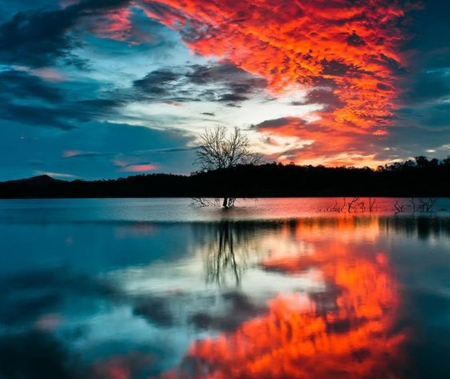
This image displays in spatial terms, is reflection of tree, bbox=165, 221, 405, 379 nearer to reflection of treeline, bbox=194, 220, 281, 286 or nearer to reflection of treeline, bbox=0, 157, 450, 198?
reflection of treeline, bbox=194, 220, 281, 286

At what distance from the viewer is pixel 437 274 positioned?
1084 centimetres

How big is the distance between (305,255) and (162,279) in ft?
17.9

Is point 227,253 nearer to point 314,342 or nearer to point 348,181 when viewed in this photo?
point 314,342

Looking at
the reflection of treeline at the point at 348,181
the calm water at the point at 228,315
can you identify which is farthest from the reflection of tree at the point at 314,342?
the reflection of treeline at the point at 348,181

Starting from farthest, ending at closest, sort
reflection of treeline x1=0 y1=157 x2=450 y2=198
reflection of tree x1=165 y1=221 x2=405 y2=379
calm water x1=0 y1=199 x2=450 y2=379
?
reflection of treeline x1=0 y1=157 x2=450 y2=198, calm water x1=0 y1=199 x2=450 y2=379, reflection of tree x1=165 y1=221 x2=405 y2=379

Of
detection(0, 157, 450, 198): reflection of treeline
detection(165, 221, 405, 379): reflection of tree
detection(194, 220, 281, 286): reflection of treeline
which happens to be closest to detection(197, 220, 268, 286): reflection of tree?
detection(194, 220, 281, 286): reflection of treeline

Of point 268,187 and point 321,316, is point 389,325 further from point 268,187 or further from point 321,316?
point 268,187

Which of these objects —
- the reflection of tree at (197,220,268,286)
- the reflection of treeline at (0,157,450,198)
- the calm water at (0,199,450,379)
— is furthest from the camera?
the reflection of treeline at (0,157,450,198)

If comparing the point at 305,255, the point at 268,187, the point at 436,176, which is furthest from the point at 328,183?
the point at 305,255

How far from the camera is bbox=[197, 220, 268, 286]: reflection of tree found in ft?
36.0

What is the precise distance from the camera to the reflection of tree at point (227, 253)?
11.0 m

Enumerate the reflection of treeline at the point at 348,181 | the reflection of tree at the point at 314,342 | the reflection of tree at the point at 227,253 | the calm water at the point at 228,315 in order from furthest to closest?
1. the reflection of treeline at the point at 348,181
2. the reflection of tree at the point at 227,253
3. the calm water at the point at 228,315
4. the reflection of tree at the point at 314,342

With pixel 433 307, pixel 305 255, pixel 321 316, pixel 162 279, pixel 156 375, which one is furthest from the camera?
pixel 305 255

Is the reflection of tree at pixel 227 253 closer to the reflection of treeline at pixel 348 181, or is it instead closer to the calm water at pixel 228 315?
the calm water at pixel 228 315
